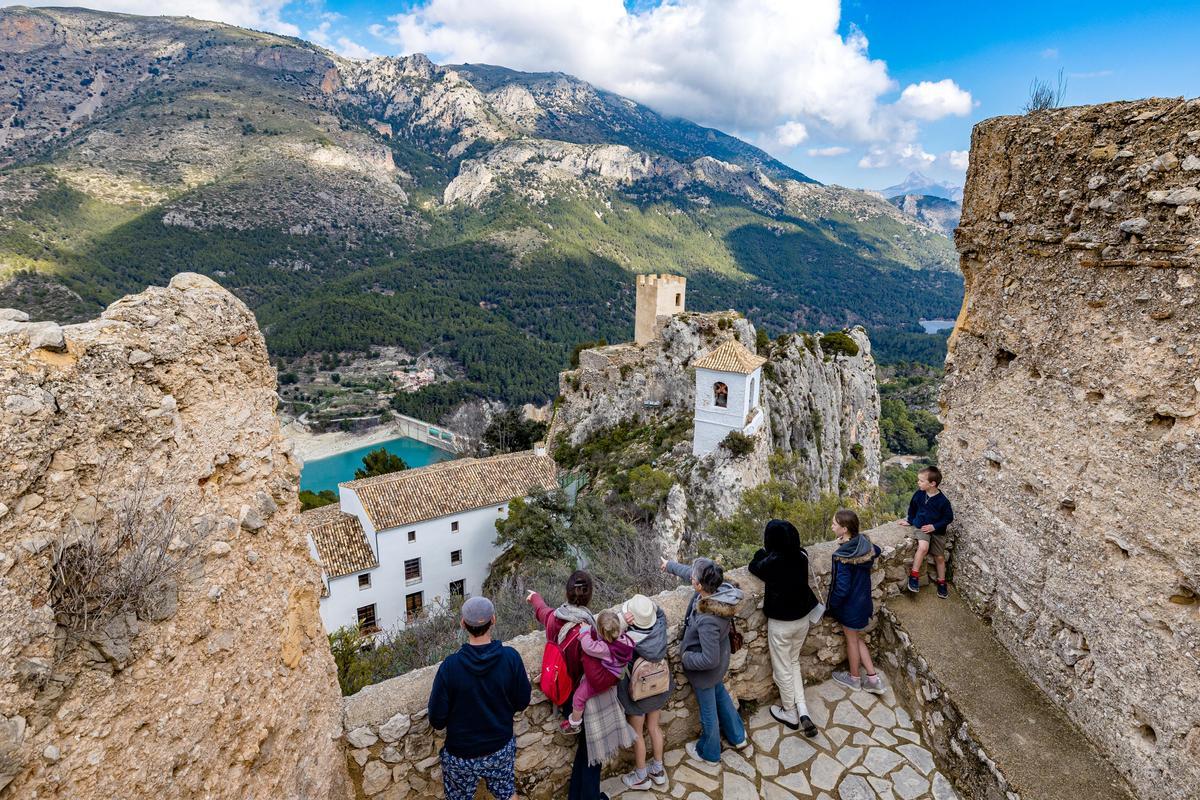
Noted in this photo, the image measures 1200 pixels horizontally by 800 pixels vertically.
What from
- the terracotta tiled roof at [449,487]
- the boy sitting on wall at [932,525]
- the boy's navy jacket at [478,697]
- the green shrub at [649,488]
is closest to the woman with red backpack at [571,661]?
the boy's navy jacket at [478,697]

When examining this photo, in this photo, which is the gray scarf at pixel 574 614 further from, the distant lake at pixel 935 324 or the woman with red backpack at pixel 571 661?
the distant lake at pixel 935 324

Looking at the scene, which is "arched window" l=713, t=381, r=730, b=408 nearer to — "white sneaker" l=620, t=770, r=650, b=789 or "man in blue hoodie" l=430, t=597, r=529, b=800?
"white sneaker" l=620, t=770, r=650, b=789

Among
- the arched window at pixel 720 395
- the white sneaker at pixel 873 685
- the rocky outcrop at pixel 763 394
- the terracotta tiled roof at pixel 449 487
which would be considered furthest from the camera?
the rocky outcrop at pixel 763 394

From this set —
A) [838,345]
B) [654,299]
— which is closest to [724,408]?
[838,345]

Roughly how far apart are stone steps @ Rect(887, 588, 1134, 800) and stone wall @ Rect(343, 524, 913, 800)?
54 cm

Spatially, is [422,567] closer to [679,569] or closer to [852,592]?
[679,569]

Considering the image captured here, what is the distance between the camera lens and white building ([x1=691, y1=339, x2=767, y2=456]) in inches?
688

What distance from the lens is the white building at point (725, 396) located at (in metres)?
17.5

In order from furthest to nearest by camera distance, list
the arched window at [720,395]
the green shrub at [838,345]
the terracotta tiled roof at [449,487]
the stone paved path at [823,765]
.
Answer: the green shrub at [838,345], the terracotta tiled roof at [449,487], the arched window at [720,395], the stone paved path at [823,765]

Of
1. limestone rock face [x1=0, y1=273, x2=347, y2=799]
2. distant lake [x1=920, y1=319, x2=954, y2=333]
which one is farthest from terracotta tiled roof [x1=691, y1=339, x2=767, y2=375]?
distant lake [x1=920, y1=319, x2=954, y2=333]

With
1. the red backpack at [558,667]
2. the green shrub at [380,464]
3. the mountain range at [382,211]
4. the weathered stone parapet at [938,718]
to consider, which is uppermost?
the mountain range at [382,211]

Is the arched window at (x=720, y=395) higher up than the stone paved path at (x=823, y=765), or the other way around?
the stone paved path at (x=823, y=765)

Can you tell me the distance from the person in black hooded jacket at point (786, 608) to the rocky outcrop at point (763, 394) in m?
15.5

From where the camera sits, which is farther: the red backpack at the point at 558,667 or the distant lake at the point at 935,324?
the distant lake at the point at 935,324
